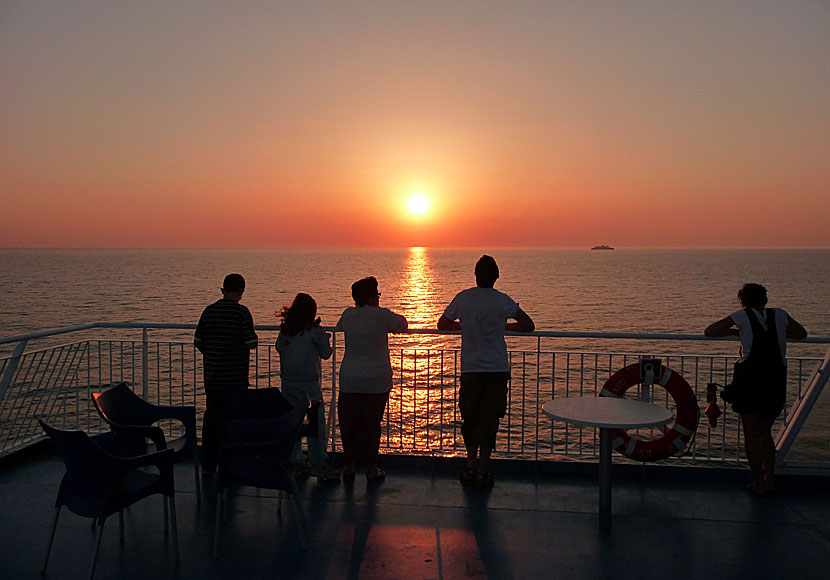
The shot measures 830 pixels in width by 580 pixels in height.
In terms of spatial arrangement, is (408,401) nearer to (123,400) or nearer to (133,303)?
(123,400)

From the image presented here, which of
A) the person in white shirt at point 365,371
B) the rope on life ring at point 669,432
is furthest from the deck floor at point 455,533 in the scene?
the person in white shirt at point 365,371

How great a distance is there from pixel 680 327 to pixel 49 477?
3621cm

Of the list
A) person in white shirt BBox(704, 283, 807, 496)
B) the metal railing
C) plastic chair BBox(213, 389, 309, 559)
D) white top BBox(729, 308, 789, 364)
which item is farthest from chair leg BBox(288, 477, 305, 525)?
white top BBox(729, 308, 789, 364)

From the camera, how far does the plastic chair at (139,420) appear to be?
12.6ft

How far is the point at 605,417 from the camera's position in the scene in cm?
386

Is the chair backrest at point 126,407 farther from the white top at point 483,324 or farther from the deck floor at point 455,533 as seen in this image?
the white top at point 483,324

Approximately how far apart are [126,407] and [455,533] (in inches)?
88.9

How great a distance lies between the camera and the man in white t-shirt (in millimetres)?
4391

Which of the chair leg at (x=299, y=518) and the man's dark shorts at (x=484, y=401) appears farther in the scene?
the man's dark shorts at (x=484, y=401)

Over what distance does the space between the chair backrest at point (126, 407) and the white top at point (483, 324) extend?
209cm

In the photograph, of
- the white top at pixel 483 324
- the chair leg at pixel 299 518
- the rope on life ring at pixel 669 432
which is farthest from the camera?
the rope on life ring at pixel 669 432

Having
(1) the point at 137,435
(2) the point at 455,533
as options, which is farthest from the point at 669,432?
(1) the point at 137,435

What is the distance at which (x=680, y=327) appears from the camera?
36.4 metres

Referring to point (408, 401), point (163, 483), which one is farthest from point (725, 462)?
point (408, 401)
